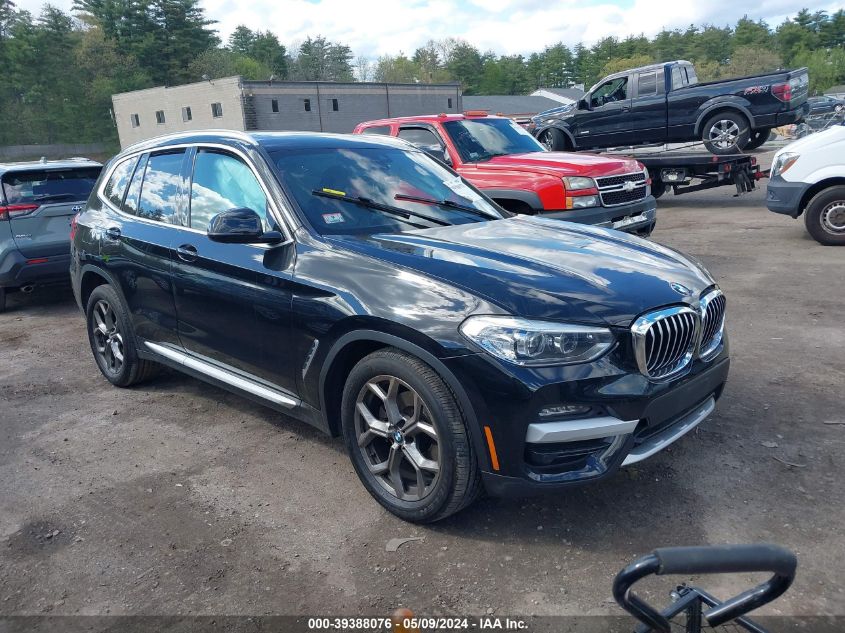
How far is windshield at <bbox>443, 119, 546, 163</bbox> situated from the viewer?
9445mm

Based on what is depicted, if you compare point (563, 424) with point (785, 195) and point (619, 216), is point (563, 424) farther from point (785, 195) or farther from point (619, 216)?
point (785, 195)

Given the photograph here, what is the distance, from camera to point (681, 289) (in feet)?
11.2

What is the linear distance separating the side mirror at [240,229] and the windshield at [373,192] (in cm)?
26

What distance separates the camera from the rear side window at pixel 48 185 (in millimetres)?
8164

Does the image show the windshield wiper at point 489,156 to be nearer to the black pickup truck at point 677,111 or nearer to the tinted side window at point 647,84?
the black pickup truck at point 677,111

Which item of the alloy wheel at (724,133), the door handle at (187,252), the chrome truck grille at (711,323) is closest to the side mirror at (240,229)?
the door handle at (187,252)

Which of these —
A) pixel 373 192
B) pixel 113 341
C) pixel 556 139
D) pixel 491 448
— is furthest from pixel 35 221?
pixel 556 139

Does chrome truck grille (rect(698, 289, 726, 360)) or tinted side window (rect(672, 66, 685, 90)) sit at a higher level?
tinted side window (rect(672, 66, 685, 90))

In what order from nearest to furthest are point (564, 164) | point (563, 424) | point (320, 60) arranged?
point (563, 424) → point (564, 164) → point (320, 60)

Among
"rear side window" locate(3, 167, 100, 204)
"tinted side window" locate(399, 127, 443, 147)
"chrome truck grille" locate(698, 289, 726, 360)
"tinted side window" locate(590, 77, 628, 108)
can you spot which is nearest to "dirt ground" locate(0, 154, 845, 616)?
"chrome truck grille" locate(698, 289, 726, 360)

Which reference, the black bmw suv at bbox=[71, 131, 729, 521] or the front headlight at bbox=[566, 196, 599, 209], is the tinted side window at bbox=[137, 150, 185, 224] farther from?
the front headlight at bbox=[566, 196, 599, 209]

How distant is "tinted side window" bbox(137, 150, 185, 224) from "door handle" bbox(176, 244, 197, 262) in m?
0.24

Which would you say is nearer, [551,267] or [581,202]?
[551,267]

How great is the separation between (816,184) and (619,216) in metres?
2.74
